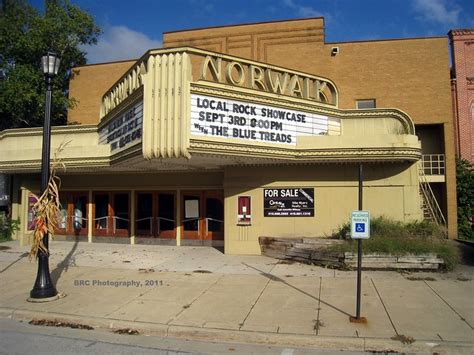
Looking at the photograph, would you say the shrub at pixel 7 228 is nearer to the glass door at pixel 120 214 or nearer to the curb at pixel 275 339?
the glass door at pixel 120 214

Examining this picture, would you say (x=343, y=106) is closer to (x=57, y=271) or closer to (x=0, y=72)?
(x=57, y=271)

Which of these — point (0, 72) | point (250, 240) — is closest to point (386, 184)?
point (250, 240)

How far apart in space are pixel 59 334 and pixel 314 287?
5421mm

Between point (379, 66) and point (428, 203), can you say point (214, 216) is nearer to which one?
point (428, 203)

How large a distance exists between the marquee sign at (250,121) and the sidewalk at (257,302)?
3766mm

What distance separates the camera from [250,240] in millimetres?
15289

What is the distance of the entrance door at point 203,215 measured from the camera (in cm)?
1745

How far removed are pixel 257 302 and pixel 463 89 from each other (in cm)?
1968

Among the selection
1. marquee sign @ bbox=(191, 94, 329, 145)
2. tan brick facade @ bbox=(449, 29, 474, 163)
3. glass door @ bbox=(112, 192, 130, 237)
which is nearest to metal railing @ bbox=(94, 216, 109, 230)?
glass door @ bbox=(112, 192, 130, 237)

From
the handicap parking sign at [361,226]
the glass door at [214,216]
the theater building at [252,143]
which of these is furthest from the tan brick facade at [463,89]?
the handicap parking sign at [361,226]

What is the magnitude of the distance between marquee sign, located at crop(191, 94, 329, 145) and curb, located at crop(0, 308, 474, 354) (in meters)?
5.47

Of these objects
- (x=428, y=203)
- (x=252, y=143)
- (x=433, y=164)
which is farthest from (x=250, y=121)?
(x=433, y=164)

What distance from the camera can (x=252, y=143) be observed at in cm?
1271

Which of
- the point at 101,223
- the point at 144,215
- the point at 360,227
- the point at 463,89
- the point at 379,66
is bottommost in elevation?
the point at 101,223
